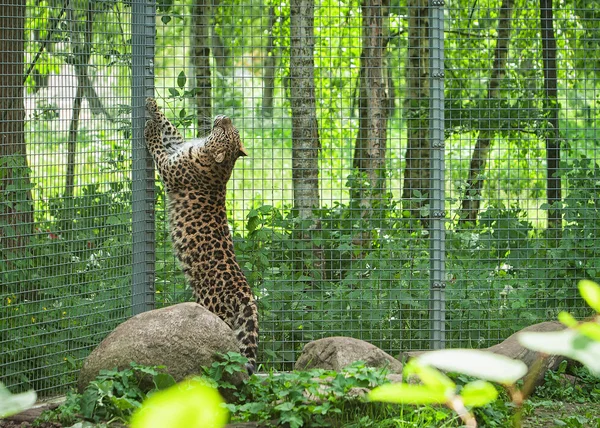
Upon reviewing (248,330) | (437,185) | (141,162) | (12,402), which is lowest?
(248,330)

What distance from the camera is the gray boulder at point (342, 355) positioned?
18.8 ft

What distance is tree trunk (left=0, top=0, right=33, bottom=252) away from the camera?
552cm

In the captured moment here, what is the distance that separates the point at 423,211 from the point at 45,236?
3.26 m

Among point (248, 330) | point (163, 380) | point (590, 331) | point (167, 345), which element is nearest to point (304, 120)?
point (248, 330)

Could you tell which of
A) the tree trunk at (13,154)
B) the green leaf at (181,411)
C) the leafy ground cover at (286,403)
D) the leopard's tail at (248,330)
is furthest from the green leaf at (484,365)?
the leopard's tail at (248,330)

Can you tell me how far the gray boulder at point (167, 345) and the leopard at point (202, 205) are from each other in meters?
0.83

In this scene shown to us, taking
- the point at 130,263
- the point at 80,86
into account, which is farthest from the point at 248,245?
the point at 80,86

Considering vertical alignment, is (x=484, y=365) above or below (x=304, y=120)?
below

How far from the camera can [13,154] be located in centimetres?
569

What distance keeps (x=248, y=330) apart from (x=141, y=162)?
1727mm

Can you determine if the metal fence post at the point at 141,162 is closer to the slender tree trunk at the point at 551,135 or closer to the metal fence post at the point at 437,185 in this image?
the metal fence post at the point at 437,185

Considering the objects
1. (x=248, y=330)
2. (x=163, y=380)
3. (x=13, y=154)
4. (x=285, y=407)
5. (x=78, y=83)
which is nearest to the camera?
(x=285, y=407)

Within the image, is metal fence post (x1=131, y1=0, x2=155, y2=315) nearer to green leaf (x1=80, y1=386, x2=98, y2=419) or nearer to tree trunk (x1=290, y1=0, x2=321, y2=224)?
tree trunk (x1=290, y1=0, x2=321, y2=224)

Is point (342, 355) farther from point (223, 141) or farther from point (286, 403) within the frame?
point (223, 141)
